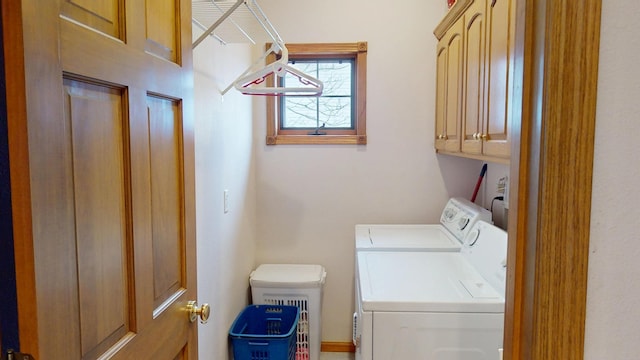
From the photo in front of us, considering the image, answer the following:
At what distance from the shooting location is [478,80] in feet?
5.89

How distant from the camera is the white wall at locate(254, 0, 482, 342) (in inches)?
107

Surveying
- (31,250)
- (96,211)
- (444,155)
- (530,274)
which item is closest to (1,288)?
(31,250)

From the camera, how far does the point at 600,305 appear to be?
0.56 metres

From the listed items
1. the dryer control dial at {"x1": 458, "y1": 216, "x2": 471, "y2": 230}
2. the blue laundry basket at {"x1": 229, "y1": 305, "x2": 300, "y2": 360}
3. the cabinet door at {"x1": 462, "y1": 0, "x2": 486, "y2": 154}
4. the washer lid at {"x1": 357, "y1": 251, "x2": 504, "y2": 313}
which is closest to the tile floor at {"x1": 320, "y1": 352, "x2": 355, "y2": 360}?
the blue laundry basket at {"x1": 229, "y1": 305, "x2": 300, "y2": 360}

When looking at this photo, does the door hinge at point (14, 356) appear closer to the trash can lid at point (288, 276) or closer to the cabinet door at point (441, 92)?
the trash can lid at point (288, 276)

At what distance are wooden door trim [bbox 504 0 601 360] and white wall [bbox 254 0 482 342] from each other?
219 centimetres

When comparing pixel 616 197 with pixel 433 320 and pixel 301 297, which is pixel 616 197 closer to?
pixel 433 320

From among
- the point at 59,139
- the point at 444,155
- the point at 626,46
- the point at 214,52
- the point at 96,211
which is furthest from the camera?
the point at 444,155

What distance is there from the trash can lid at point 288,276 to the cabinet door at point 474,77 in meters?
1.22

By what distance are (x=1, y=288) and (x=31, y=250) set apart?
71 millimetres

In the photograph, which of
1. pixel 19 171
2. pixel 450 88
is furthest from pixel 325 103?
pixel 19 171

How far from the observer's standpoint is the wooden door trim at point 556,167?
1.75ft

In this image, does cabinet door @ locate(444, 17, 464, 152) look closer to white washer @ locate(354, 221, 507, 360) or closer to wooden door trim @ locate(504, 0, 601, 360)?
white washer @ locate(354, 221, 507, 360)

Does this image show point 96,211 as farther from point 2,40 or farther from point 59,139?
point 2,40
